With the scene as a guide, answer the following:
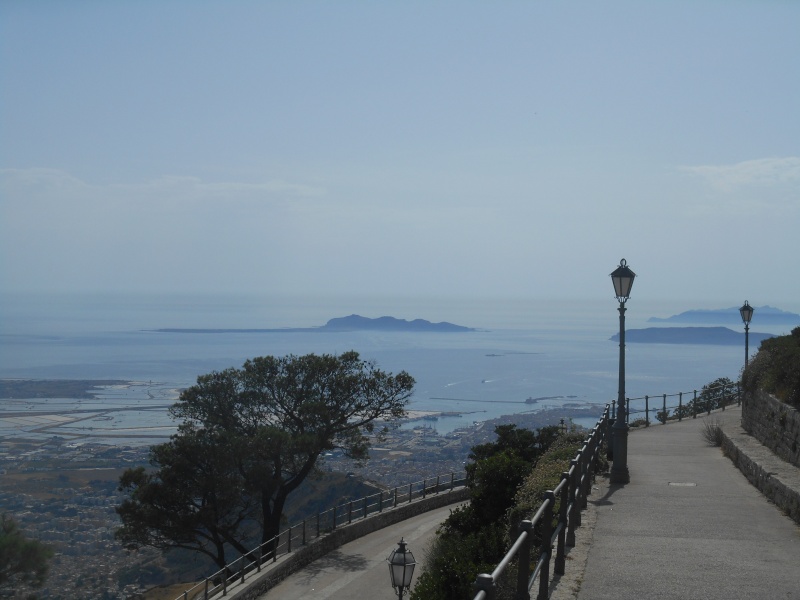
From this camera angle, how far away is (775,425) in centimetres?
1295

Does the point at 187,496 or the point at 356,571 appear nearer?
the point at 356,571

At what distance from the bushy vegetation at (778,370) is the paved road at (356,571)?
6.78 m

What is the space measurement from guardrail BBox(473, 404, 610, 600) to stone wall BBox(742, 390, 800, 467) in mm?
3382

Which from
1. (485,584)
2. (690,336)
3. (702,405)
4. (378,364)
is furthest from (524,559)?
Result: (690,336)

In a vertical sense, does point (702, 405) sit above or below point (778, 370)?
below

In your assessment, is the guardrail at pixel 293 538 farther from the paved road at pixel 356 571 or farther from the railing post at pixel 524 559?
the railing post at pixel 524 559

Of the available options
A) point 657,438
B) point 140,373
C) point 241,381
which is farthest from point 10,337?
point 657,438

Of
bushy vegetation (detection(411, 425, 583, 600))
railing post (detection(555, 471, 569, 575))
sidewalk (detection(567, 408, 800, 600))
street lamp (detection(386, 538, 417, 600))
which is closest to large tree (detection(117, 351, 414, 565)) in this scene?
bushy vegetation (detection(411, 425, 583, 600))

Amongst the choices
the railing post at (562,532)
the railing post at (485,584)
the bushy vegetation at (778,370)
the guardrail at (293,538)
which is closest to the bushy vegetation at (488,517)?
the railing post at (562,532)

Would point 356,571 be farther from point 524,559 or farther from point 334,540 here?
point 524,559

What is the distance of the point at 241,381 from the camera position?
26859mm

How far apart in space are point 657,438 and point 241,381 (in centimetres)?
1377

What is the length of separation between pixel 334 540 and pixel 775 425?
12.8 meters

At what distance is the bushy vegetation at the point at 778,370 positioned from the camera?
12.2m
